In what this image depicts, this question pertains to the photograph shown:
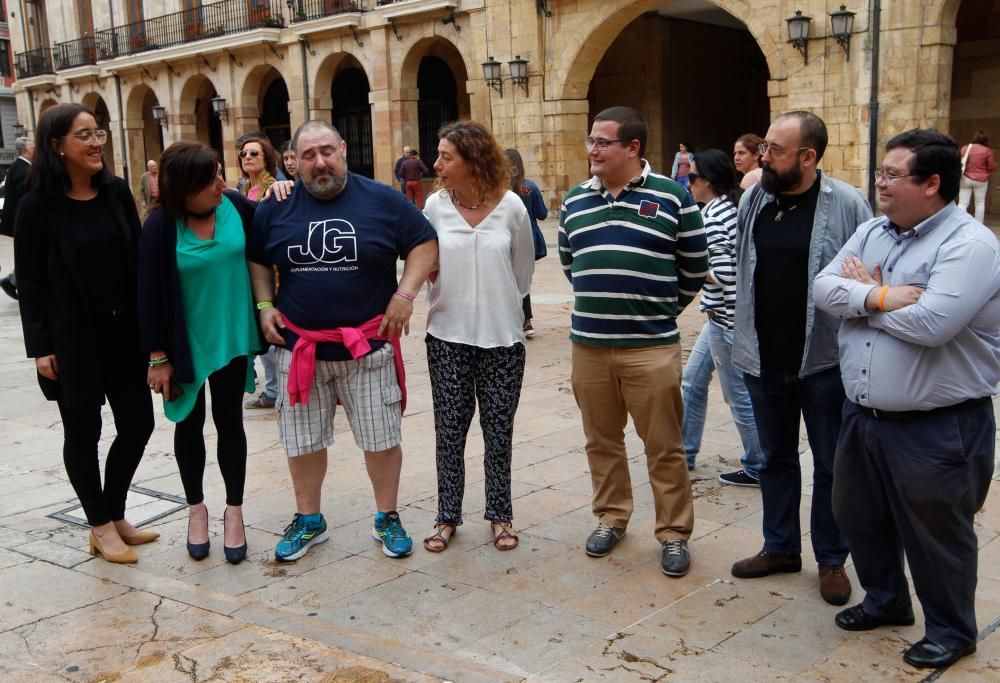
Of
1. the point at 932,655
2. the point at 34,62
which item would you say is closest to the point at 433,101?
the point at 34,62

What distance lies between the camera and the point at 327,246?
13.5 feet

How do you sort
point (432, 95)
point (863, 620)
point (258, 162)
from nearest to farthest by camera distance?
point (863, 620) → point (258, 162) → point (432, 95)

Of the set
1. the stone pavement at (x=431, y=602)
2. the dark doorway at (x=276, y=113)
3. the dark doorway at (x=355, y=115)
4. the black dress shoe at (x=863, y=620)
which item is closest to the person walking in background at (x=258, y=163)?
the stone pavement at (x=431, y=602)

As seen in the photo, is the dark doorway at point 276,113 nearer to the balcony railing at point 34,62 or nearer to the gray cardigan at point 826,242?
the balcony railing at point 34,62

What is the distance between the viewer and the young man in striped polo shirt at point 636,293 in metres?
4.04

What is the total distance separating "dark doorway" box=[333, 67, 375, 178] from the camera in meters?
27.4

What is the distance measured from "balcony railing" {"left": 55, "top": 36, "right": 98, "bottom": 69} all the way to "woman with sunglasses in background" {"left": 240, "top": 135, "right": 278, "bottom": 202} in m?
29.4

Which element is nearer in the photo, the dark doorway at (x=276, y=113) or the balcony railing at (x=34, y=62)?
the dark doorway at (x=276, y=113)

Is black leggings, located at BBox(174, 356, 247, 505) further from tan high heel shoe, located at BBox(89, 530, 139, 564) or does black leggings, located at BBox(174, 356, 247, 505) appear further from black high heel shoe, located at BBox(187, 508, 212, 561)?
tan high heel shoe, located at BBox(89, 530, 139, 564)

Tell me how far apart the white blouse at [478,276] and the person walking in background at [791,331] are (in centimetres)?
97

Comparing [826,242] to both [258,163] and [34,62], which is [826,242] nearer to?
[258,163]

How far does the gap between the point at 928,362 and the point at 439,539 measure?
7.21ft

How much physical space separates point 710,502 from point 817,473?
1146mm

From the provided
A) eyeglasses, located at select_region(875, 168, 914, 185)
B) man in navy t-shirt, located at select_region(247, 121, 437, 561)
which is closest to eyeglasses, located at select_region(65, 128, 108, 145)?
man in navy t-shirt, located at select_region(247, 121, 437, 561)
